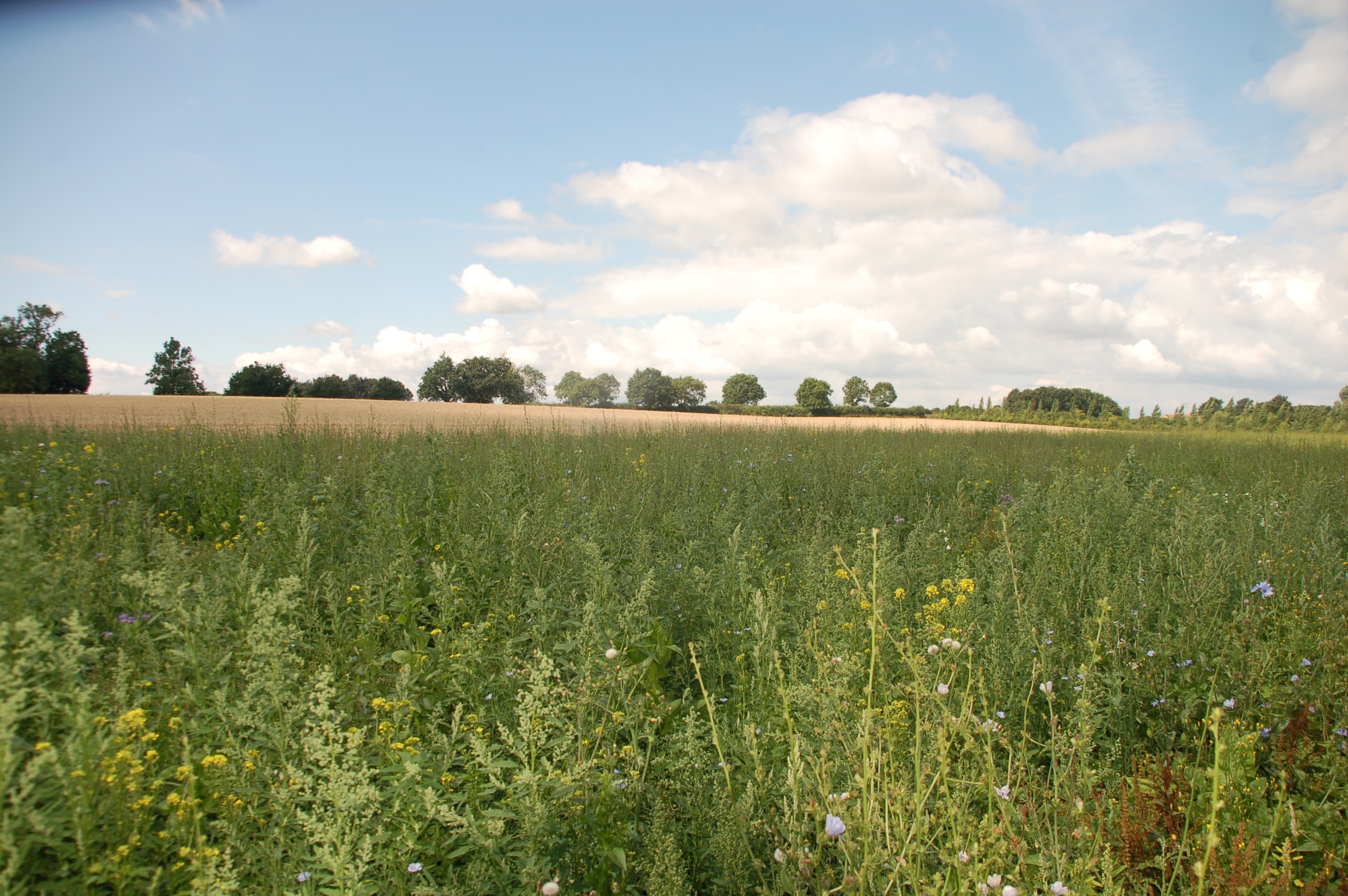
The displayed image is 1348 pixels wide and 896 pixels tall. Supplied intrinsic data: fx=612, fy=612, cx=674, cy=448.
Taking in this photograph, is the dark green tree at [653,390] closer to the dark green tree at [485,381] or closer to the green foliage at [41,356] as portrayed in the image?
the dark green tree at [485,381]

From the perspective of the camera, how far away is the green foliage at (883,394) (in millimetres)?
57312

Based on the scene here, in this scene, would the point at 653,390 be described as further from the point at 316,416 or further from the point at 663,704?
the point at 663,704

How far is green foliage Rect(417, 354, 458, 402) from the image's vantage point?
2635 inches

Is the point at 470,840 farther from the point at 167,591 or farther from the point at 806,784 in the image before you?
the point at 167,591

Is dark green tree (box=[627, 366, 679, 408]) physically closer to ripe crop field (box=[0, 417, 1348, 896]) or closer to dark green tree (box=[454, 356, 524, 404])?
dark green tree (box=[454, 356, 524, 404])

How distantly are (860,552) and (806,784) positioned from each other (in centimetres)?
148

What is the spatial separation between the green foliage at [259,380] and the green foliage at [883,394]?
160 feet

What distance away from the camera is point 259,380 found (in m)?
45.2

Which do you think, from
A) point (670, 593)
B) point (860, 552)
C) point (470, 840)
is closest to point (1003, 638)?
point (860, 552)

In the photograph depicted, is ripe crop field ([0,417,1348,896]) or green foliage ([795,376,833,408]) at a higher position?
green foliage ([795,376,833,408])

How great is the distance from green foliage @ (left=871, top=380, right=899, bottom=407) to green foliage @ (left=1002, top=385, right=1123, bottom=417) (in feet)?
47.5

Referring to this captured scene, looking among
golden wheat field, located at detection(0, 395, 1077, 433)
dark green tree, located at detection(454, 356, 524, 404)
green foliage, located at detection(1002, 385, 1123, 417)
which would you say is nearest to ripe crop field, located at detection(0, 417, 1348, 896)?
golden wheat field, located at detection(0, 395, 1077, 433)

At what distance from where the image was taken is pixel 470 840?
189cm

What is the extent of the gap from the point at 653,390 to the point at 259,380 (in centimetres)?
3859
